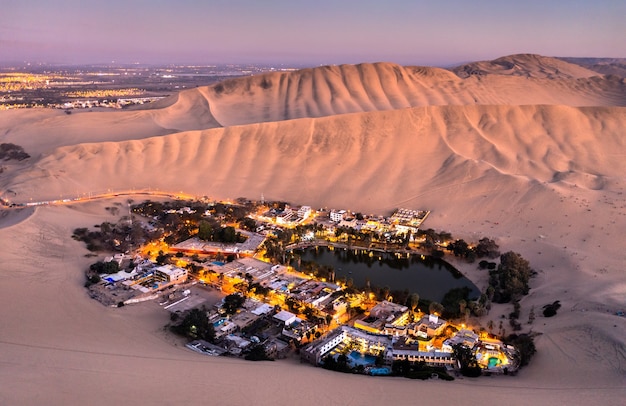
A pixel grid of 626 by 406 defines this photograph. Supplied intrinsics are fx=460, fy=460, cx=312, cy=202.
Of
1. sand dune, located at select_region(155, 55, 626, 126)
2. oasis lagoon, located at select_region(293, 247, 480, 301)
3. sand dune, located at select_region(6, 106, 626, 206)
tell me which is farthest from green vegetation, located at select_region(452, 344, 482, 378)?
sand dune, located at select_region(155, 55, 626, 126)

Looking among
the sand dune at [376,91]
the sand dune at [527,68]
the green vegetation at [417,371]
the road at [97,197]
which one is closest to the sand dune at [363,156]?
the road at [97,197]

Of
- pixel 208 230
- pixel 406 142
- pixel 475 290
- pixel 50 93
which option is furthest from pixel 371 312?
pixel 50 93

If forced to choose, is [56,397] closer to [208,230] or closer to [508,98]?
[208,230]

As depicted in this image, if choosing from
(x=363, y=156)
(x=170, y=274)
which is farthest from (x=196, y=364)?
(x=363, y=156)

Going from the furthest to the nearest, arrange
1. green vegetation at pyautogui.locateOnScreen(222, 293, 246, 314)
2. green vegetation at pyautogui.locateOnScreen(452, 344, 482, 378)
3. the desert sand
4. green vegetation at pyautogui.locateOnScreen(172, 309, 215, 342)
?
green vegetation at pyautogui.locateOnScreen(222, 293, 246, 314), green vegetation at pyautogui.locateOnScreen(172, 309, 215, 342), green vegetation at pyautogui.locateOnScreen(452, 344, 482, 378), the desert sand

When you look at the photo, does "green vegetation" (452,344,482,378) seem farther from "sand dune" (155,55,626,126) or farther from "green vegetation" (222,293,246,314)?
"sand dune" (155,55,626,126)
